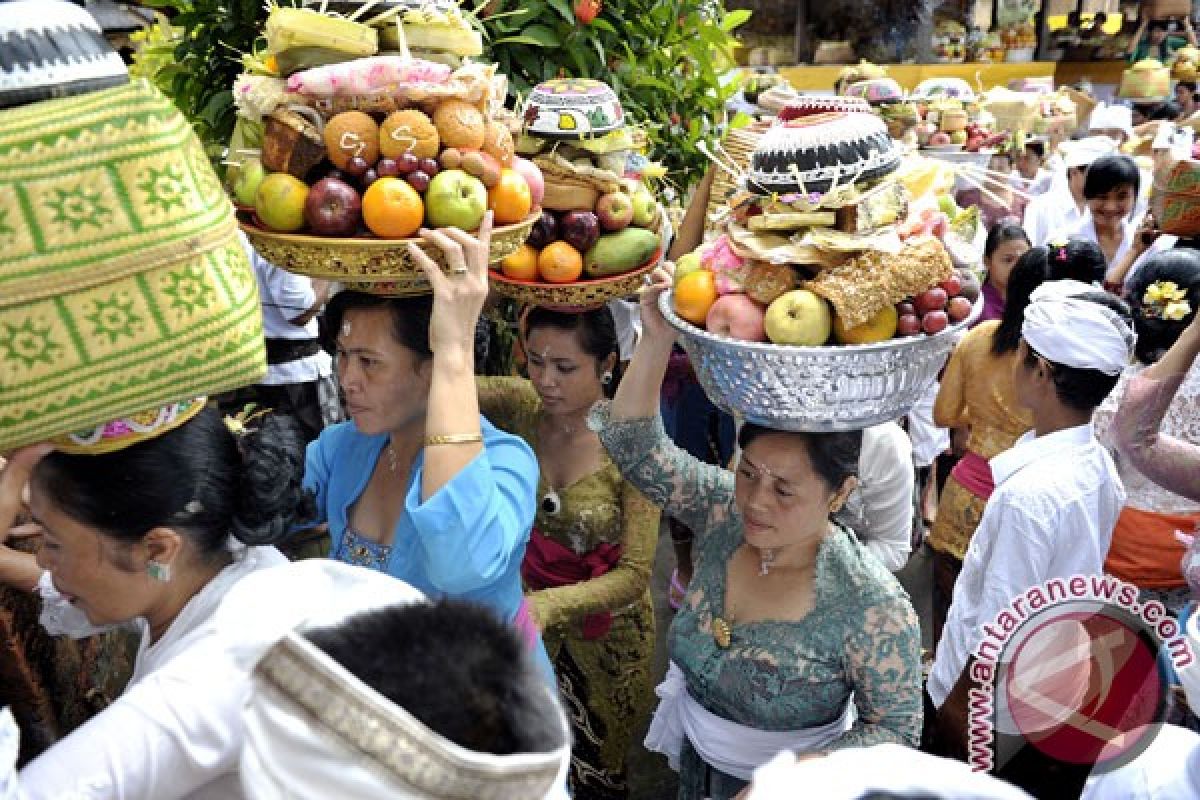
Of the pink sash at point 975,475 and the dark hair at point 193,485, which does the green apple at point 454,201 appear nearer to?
the dark hair at point 193,485

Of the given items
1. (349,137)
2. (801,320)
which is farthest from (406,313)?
(801,320)

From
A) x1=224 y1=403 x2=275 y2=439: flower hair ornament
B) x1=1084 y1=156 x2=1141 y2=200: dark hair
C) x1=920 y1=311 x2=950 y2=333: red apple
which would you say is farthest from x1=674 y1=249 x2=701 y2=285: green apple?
x1=1084 y1=156 x2=1141 y2=200: dark hair

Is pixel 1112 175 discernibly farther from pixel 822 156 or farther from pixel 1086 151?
pixel 822 156

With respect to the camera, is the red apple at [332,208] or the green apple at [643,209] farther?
the green apple at [643,209]

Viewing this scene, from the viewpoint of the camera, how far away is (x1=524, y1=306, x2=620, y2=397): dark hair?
268cm

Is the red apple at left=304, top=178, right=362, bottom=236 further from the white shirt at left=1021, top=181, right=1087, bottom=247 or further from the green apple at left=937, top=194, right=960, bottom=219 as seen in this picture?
the white shirt at left=1021, top=181, right=1087, bottom=247

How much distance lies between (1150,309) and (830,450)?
165 centimetres

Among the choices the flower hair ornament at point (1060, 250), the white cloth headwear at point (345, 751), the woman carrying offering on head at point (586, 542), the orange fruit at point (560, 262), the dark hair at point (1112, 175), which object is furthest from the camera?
the dark hair at point (1112, 175)

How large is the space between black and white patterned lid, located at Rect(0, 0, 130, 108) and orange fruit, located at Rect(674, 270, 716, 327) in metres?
1.06

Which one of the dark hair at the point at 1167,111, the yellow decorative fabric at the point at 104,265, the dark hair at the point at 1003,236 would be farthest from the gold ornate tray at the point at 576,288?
the dark hair at the point at 1167,111

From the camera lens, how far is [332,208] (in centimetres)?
178

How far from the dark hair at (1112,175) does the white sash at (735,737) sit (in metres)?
4.40

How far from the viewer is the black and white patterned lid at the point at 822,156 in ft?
5.95

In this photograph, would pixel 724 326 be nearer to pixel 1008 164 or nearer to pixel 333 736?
pixel 333 736
